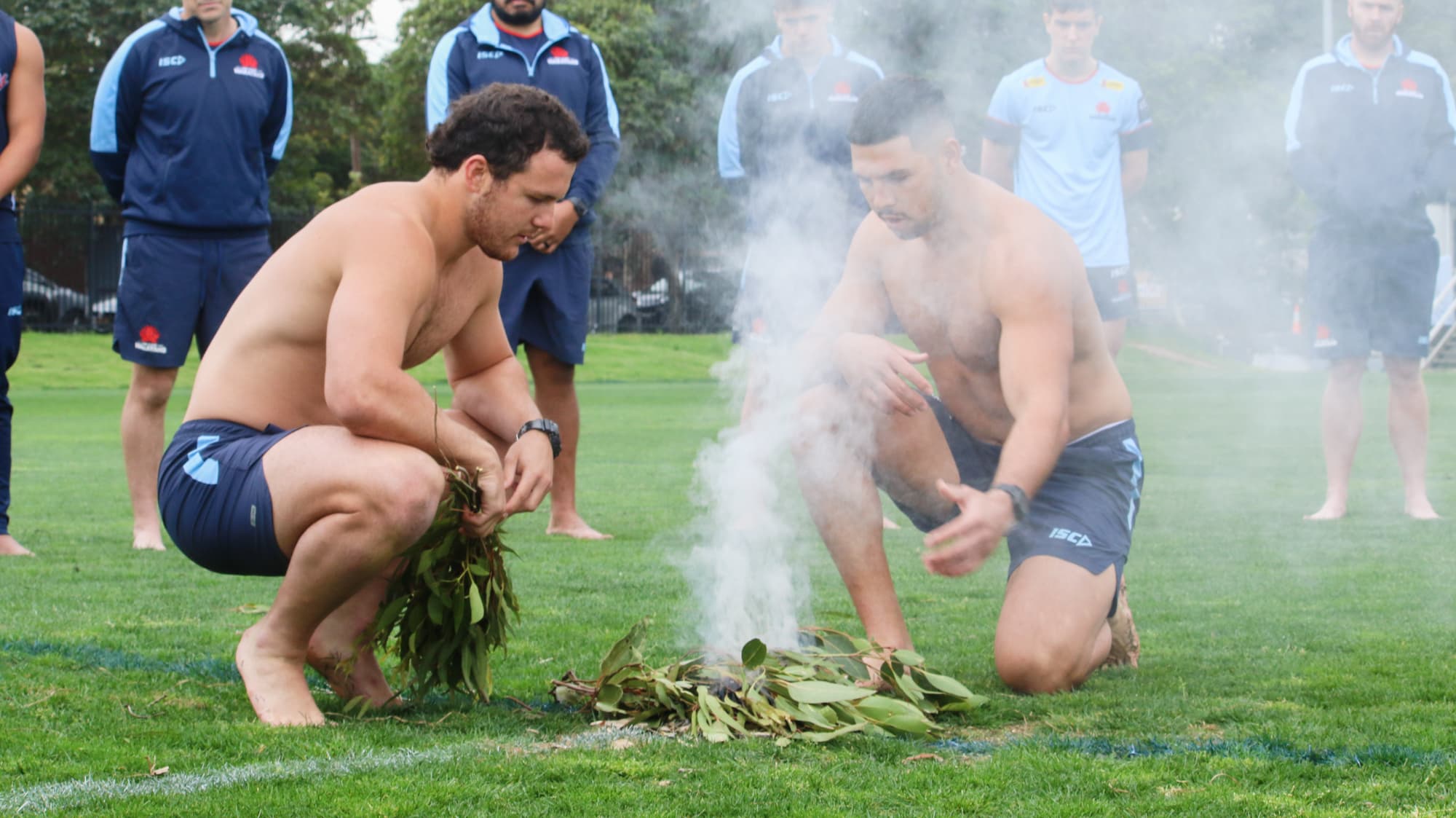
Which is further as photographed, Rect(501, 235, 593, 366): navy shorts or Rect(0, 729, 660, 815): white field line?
Rect(501, 235, 593, 366): navy shorts

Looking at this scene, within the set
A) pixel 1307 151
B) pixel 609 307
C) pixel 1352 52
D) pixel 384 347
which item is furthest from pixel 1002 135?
pixel 609 307

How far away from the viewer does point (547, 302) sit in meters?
6.34

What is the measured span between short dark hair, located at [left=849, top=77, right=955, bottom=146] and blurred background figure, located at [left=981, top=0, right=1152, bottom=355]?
9.91 feet

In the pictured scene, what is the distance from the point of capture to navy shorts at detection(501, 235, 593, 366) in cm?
625

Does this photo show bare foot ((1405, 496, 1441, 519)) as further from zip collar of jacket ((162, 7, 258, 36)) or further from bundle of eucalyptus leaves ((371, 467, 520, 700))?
zip collar of jacket ((162, 7, 258, 36))

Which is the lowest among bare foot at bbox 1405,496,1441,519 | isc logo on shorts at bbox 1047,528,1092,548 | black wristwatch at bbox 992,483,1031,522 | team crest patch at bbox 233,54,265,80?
bare foot at bbox 1405,496,1441,519

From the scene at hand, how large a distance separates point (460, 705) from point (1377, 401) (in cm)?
1377

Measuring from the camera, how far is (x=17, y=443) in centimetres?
1141

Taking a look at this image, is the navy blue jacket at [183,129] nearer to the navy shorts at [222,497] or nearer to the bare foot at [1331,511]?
the navy shorts at [222,497]

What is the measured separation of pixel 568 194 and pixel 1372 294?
3.73 meters

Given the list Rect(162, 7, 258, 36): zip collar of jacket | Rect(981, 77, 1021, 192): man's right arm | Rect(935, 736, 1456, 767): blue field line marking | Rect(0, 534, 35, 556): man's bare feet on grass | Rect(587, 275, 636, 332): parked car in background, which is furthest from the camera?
Rect(587, 275, 636, 332): parked car in background

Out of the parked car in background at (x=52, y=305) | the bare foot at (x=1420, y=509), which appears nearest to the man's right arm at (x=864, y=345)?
the bare foot at (x=1420, y=509)

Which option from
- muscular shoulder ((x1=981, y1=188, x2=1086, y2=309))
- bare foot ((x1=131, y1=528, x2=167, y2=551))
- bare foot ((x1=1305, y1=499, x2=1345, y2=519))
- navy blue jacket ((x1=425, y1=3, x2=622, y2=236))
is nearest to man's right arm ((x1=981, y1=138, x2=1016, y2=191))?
navy blue jacket ((x1=425, y1=3, x2=622, y2=236))

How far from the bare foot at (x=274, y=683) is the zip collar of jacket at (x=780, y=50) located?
3826mm
